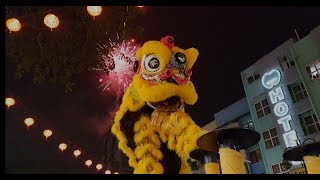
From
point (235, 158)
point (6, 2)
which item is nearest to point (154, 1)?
point (6, 2)

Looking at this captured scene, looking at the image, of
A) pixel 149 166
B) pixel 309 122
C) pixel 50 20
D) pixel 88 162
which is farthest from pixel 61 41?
pixel 309 122

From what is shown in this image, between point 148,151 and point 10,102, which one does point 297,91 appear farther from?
point 148,151

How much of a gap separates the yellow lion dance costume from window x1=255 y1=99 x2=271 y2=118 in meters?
18.4

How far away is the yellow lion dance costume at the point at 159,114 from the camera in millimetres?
4383

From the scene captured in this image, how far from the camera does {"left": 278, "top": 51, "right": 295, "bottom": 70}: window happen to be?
2114 cm

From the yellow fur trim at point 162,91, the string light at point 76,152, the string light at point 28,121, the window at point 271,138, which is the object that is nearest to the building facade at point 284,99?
the window at point 271,138

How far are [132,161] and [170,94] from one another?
43.1 inches

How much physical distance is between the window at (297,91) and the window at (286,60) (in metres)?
1.41

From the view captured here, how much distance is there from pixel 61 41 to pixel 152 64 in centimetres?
370

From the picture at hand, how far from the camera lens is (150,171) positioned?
4.27 m

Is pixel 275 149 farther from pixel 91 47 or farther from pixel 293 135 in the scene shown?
pixel 91 47

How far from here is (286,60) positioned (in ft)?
70.9

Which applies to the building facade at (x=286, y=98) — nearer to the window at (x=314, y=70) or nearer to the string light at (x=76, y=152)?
the window at (x=314, y=70)

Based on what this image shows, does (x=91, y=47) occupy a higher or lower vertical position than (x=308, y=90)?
lower
